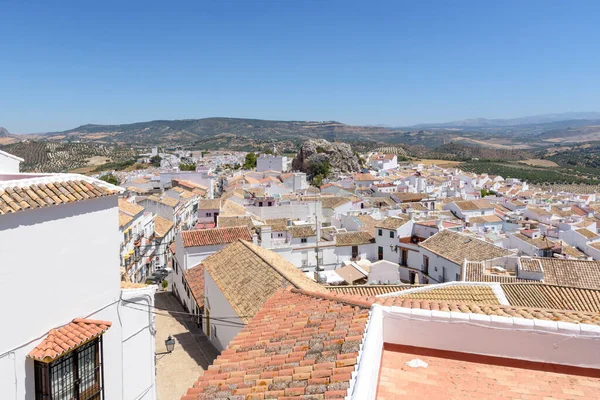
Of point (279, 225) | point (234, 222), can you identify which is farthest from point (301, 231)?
point (234, 222)

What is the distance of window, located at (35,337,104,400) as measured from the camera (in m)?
5.79

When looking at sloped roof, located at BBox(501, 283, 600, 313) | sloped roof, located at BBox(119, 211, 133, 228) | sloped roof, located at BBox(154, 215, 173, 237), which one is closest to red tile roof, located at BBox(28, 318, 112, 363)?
sloped roof, located at BBox(501, 283, 600, 313)

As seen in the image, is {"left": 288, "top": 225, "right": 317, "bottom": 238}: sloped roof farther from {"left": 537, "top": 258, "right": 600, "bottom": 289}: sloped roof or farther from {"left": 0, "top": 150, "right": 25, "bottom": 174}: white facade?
{"left": 0, "top": 150, "right": 25, "bottom": 174}: white facade

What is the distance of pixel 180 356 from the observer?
14023 millimetres

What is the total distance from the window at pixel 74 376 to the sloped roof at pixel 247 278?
5.35 m

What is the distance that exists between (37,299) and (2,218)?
3.77ft

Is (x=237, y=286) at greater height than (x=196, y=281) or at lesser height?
greater

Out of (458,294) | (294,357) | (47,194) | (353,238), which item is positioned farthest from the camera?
(353,238)

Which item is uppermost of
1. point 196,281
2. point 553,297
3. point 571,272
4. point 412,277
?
point 553,297

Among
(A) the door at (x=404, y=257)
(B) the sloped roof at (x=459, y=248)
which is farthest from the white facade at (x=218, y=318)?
(A) the door at (x=404, y=257)

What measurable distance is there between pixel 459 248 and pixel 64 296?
2349 cm

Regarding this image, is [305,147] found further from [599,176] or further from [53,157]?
[599,176]

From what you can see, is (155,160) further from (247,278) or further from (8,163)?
(8,163)

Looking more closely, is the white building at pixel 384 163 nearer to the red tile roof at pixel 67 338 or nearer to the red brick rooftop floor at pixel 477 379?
the red tile roof at pixel 67 338
